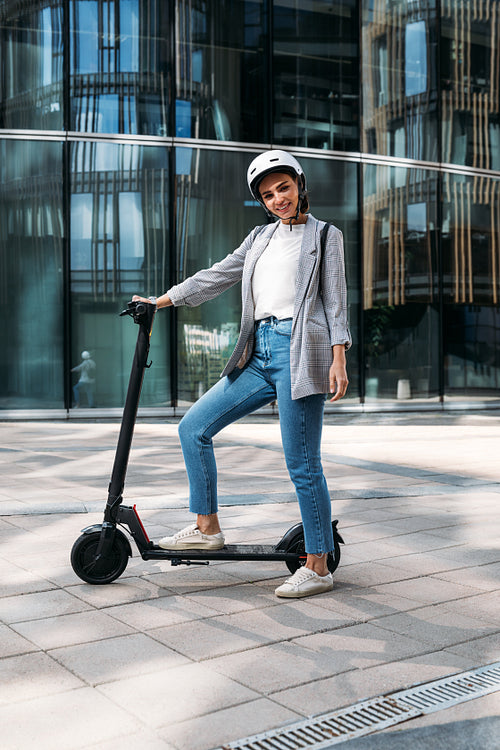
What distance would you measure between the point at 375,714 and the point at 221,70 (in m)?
14.0

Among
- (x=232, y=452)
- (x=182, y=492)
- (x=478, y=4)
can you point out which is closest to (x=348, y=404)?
(x=232, y=452)

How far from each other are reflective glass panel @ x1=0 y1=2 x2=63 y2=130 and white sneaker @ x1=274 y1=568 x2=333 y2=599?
39.8 feet

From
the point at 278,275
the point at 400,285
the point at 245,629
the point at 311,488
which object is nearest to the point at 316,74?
the point at 400,285

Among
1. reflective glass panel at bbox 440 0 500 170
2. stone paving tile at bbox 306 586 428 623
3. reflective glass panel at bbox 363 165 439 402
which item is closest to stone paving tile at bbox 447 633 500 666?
stone paving tile at bbox 306 586 428 623

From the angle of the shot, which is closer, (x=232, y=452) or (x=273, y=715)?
(x=273, y=715)

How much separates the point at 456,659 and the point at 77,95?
43.3 feet

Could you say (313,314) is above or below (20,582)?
above

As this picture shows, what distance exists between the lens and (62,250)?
47.4ft

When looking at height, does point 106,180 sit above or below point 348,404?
above

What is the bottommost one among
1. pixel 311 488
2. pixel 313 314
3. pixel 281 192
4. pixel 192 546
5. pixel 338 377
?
pixel 192 546

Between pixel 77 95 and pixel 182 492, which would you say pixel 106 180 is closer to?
pixel 77 95

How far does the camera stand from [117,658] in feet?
9.74

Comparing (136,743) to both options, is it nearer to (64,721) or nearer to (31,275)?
(64,721)

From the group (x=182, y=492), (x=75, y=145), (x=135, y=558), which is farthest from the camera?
(x=75, y=145)
